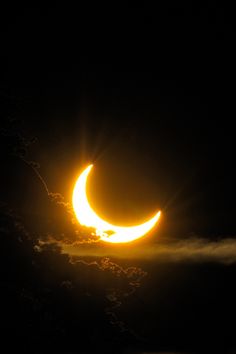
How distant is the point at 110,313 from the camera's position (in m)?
10.4

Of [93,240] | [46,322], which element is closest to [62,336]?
[46,322]

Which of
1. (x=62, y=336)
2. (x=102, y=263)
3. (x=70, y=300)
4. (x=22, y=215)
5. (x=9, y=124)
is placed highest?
(x=9, y=124)

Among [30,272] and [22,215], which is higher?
[22,215]

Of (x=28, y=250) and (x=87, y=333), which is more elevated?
(x=28, y=250)

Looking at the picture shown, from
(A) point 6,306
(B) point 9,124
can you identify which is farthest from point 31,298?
(B) point 9,124

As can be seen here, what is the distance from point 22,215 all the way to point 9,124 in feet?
5.86

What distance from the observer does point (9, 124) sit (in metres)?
11.2

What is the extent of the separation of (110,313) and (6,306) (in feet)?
6.00

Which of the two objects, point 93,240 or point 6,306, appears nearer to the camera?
point 6,306

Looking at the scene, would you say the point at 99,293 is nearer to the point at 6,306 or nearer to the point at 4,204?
the point at 6,306

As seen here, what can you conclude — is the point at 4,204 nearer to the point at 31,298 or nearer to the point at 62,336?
the point at 31,298

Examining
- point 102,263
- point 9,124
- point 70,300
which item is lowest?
point 70,300

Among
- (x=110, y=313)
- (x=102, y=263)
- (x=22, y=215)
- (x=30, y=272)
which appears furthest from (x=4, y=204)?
(x=110, y=313)

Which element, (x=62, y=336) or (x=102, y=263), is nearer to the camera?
(x=62, y=336)
